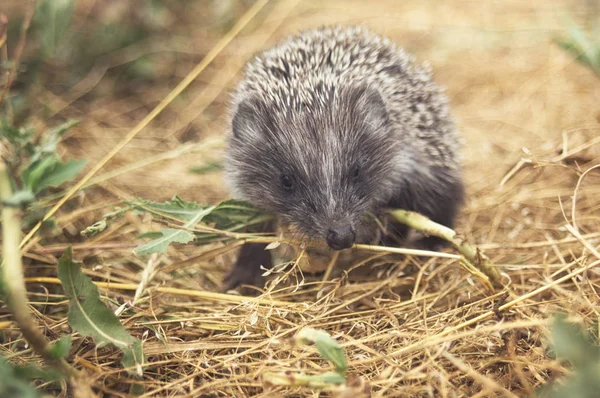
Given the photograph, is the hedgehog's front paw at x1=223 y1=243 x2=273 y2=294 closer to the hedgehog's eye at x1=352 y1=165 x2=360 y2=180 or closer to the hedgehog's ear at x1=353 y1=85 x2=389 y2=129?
the hedgehog's eye at x1=352 y1=165 x2=360 y2=180

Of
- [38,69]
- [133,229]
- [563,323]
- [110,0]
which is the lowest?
[133,229]

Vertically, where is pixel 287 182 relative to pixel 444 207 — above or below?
above

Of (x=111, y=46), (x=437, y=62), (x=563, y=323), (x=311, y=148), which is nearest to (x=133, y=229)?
(x=311, y=148)

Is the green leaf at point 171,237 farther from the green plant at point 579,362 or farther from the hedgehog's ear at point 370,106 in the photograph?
the green plant at point 579,362

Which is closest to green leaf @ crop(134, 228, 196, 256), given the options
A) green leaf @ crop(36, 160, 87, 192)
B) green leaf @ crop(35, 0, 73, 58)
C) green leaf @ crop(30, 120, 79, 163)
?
green leaf @ crop(36, 160, 87, 192)

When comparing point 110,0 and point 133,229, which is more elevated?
point 110,0

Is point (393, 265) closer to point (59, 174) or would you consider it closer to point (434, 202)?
point (434, 202)

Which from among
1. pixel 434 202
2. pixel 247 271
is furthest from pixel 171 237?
pixel 434 202

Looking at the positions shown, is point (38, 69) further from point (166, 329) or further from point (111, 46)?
point (166, 329)
